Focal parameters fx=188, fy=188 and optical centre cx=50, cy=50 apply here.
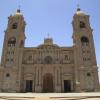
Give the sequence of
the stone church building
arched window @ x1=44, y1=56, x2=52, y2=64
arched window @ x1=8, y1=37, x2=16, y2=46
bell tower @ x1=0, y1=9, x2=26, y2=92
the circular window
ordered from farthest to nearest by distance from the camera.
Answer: arched window @ x1=8, y1=37, x2=16, y2=46 → the circular window → arched window @ x1=44, y1=56, x2=52, y2=64 → bell tower @ x1=0, y1=9, x2=26, y2=92 → the stone church building

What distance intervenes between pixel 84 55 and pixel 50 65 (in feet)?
25.5

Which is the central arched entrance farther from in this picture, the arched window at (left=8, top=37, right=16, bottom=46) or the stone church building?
the arched window at (left=8, top=37, right=16, bottom=46)

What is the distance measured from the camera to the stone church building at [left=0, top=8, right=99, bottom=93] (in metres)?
38.9

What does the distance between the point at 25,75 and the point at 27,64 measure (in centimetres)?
244

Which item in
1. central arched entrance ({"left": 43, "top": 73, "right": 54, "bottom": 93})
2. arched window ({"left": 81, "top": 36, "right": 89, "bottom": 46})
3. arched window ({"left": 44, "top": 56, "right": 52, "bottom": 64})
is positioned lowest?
central arched entrance ({"left": 43, "top": 73, "right": 54, "bottom": 93})

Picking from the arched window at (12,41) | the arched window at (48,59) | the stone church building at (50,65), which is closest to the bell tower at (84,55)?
the stone church building at (50,65)

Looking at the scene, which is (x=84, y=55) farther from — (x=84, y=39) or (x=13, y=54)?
(x=13, y=54)

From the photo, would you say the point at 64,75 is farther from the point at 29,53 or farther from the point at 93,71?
the point at 29,53

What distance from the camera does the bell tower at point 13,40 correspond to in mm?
41312

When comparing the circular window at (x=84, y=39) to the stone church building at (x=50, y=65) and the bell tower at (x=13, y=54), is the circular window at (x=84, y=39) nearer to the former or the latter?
the stone church building at (x=50, y=65)

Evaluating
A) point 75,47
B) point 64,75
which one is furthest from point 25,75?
point 75,47

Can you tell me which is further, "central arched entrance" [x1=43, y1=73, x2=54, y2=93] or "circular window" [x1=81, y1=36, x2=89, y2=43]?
"circular window" [x1=81, y1=36, x2=89, y2=43]

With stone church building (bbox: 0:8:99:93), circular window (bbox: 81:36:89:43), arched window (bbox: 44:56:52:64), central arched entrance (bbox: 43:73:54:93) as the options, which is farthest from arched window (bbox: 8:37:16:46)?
circular window (bbox: 81:36:89:43)

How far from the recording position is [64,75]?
4016 centimetres
